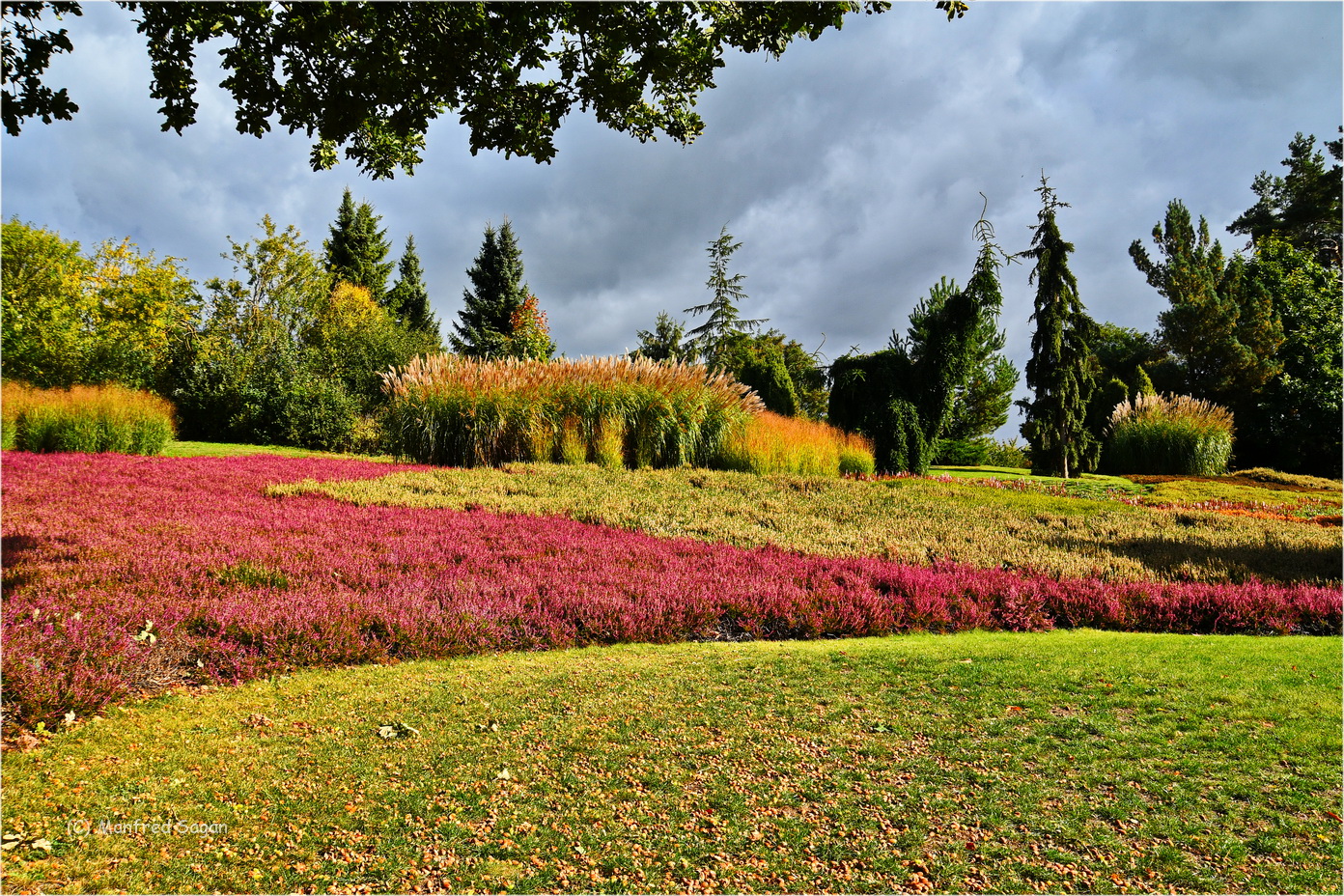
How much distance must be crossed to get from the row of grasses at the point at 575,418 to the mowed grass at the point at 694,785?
8198mm

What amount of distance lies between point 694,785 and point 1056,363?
19.7 metres

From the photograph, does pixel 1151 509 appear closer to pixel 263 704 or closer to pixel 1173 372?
pixel 263 704

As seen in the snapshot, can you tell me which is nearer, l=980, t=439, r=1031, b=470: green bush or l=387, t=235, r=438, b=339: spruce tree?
l=980, t=439, r=1031, b=470: green bush

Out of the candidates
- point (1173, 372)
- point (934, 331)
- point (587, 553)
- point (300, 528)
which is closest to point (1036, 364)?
point (934, 331)

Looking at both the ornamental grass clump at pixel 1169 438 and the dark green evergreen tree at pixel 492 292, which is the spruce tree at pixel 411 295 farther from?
the ornamental grass clump at pixel 1169 438

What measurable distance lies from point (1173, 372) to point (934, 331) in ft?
63.2

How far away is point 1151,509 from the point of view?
35.9 feet

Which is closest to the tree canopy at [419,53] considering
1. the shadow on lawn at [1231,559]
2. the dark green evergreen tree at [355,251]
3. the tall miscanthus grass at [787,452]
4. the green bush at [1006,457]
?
the shadow on lawn at [1231,559]

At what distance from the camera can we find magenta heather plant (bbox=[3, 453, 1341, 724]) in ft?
12.0

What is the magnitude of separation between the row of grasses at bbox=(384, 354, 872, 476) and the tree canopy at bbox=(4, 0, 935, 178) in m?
7.27

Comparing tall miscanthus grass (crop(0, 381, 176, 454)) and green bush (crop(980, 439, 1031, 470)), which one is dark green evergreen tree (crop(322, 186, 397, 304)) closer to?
tall miscanthus grass (crop(0, 381, 176, 454))

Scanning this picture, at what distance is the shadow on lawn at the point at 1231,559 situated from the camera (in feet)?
22.9

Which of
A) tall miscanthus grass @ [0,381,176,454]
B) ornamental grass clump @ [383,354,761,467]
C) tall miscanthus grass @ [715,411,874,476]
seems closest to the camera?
ornamental grass clump @ [383,354,761,467]

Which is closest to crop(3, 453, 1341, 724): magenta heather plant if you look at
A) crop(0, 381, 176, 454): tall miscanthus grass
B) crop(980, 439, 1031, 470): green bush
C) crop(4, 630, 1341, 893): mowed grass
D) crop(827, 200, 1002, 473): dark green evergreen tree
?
crop(4, 630, 1341, 893): mowed grass
